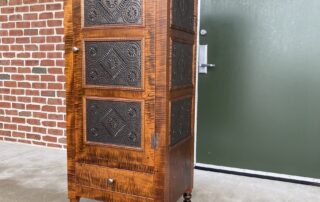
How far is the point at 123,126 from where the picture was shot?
1.87 metres

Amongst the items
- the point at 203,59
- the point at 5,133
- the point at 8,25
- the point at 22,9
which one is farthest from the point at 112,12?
the point at 5,133

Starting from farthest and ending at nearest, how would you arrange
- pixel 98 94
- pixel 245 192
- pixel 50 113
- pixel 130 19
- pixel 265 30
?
pixel 50 113, pixel 265 30, pixel 245 192, pixel 98 94, pixel 130 19

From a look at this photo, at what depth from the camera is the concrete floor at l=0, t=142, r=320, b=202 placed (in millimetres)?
2326

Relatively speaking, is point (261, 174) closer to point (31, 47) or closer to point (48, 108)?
point (48, 108)

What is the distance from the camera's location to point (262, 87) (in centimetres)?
268

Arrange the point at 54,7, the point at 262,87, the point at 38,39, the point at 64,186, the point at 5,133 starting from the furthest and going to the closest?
1. the point at 5,133
2. the point at 38,39
3. the point at 54,7
4. the point at 262,87
5. the point at 64,186

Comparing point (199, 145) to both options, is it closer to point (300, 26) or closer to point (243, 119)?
point (243, 119)

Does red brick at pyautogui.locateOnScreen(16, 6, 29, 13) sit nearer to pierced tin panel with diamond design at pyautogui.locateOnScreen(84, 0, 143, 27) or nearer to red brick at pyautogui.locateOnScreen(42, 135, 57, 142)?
red brick at pyautogui.locateOnScreen(42, 135, 57, 142)

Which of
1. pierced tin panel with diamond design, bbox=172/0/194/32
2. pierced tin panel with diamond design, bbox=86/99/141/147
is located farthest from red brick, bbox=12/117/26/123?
pierced tin panel with diamond design, bbox=172/0/194/32

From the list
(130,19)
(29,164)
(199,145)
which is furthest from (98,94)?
(29,164)

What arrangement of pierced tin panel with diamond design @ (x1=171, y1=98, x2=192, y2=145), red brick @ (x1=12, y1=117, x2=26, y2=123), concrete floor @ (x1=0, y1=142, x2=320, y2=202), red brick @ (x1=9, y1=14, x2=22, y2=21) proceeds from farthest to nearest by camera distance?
red brick @ (x1=12, y1=117, x2=26, y2=123) → red brick @ (x1=9, y1=14, x2=22, y2=21) → concrete floor @ (x1=0, y1=142, x2=320, y2=202) → pierced tin panel with diamond design @ (x1=171, y1=98, x2=192, y2=145)

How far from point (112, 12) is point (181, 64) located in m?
0.52

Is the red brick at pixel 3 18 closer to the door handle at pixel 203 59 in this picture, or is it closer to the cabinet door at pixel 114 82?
the cabinet door at pixel 114 82

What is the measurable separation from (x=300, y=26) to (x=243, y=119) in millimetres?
877
